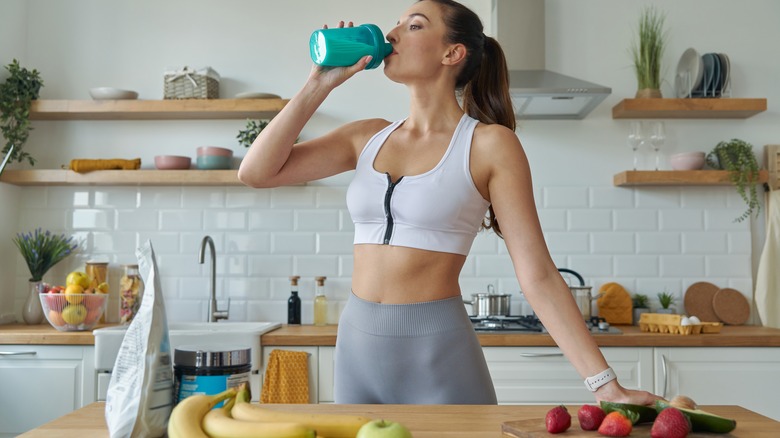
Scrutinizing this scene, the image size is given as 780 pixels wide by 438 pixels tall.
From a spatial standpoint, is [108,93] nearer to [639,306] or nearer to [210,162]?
[210,162]

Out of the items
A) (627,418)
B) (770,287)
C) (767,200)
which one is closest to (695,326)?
(770,287)

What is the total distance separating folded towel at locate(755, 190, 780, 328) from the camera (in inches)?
140

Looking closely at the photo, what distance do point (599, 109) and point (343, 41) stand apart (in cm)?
247

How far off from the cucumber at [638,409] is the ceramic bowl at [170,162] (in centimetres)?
283

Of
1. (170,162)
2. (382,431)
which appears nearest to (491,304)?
(170,162)

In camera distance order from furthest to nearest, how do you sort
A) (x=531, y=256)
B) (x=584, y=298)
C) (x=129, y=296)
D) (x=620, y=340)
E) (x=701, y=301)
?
(x=701, y=301) → (x=129, y=296) → (x=584, y=298) → (x=620, y=340) → (x=531, y=256)

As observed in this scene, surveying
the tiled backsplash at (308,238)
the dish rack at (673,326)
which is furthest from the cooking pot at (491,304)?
the dish rack at (673,326)

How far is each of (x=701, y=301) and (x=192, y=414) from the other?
3.10m

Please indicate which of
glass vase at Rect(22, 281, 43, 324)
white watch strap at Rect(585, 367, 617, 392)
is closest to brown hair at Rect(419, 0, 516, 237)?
white watch strap at Rect(585, 367, 617, 392)

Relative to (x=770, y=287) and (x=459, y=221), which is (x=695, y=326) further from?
(x=459, y=221)

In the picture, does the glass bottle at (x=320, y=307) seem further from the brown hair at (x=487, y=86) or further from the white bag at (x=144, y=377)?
the white bag at (x=144, y=377)

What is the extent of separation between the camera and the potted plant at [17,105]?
3609mm

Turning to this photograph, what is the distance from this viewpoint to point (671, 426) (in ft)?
3.58

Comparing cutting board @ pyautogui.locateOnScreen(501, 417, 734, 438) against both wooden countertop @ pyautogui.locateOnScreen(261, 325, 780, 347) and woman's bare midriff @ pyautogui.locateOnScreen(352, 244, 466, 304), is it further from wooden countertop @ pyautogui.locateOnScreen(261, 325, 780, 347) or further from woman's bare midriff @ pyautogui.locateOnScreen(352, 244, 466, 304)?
wooden countertop @ pyautogui.locateOnScreen(261, 325, 780, 347)
